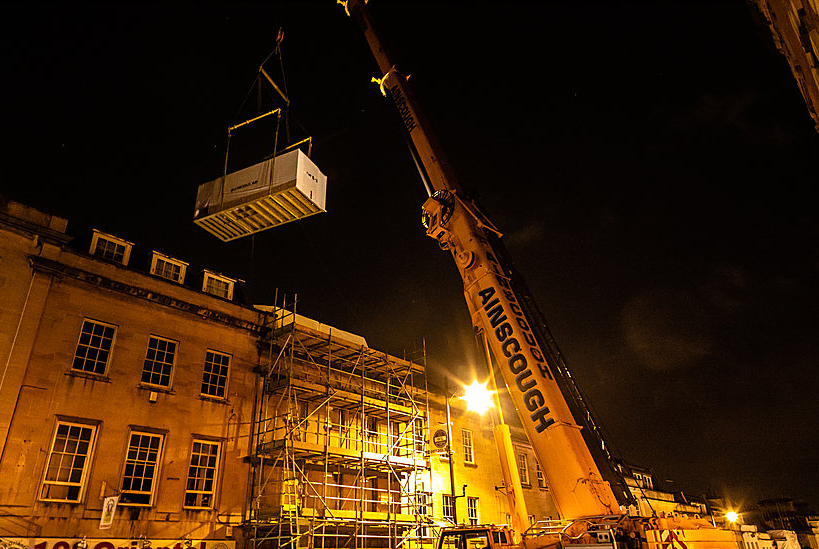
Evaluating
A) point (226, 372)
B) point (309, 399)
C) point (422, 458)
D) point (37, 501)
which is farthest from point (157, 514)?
point (422, 458)

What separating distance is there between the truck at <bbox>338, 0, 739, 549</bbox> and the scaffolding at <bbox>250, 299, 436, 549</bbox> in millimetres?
7154

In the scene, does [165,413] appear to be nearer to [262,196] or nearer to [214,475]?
[214,475]

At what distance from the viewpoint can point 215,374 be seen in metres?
19.2

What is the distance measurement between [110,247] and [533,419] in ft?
51.4

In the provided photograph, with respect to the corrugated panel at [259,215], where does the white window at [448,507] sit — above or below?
below

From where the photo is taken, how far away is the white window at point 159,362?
57.7 feet

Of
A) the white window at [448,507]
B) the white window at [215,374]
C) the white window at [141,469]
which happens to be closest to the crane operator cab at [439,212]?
the white window at [215,374]

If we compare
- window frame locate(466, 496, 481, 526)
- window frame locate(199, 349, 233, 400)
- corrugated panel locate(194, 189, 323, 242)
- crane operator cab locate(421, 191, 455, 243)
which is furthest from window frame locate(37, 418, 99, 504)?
window frame locate(466, 496, 481, 526)

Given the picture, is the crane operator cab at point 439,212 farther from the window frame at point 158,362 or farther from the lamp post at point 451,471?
the lamp post at point 451,471

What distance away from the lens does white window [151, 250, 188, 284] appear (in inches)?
774

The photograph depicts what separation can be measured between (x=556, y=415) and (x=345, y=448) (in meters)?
12.4

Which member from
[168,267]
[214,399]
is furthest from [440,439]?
[168,267]

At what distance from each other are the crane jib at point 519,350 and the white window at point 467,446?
15.9 meters

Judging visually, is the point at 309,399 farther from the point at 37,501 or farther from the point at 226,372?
the point at 37,501
